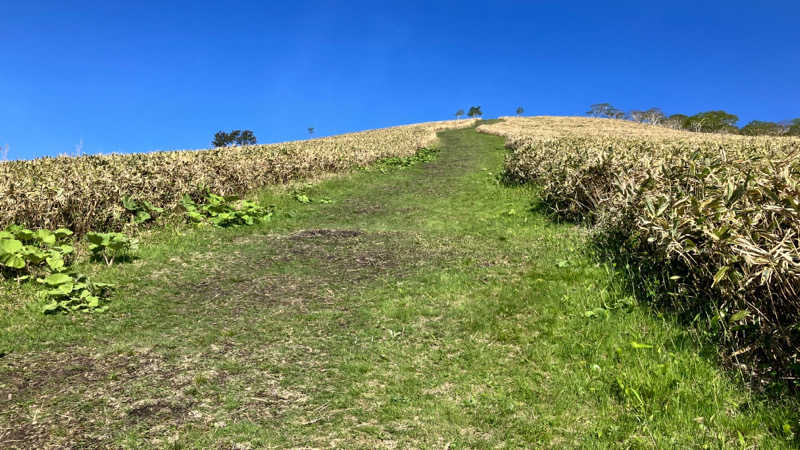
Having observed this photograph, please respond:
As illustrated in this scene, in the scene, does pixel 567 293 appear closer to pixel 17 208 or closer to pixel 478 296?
pixel 478 296

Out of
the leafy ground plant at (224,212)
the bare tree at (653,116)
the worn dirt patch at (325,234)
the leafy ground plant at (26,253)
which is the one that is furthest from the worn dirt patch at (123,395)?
the bare tree at (653,116)

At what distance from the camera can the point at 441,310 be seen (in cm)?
723

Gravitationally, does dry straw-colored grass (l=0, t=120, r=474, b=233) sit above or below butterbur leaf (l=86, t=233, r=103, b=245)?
above

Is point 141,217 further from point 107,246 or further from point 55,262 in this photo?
point 55,262

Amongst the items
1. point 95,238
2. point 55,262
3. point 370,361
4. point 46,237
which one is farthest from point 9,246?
point 370,361

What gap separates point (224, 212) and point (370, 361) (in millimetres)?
8710

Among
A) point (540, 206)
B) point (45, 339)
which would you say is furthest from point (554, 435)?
point (540, 206)

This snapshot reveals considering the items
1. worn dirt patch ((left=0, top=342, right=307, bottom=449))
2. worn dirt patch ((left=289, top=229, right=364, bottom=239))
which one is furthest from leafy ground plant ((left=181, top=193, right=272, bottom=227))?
worn dirt patch ((left=0, top=342, right=307, bottom=449))

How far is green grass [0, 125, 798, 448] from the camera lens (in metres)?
4.31

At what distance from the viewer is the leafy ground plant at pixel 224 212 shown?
12023 millimetres

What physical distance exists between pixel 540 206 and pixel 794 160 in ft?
25.1

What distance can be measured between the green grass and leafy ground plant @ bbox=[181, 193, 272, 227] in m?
1.93

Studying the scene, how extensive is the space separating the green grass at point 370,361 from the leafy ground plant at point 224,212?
6.34 feet

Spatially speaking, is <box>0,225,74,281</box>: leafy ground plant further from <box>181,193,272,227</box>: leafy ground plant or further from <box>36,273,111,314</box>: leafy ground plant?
<box>181,193,272,227</box>: leafy ground plant
